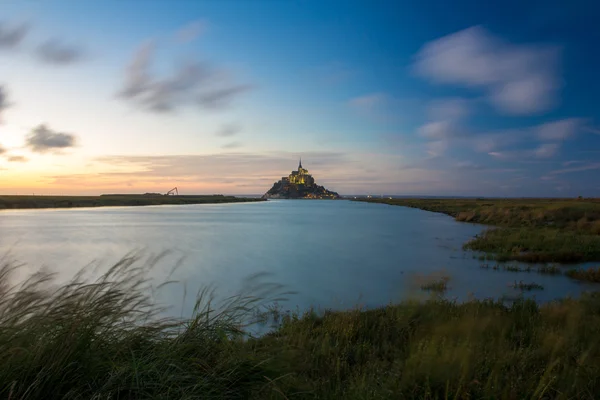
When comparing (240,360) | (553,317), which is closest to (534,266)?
(553,317)

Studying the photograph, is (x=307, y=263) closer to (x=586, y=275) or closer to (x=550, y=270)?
(x=550, y=270)

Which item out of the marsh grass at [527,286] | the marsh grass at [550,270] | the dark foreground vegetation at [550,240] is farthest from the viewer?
the dark foreground vegetation at [550,240]

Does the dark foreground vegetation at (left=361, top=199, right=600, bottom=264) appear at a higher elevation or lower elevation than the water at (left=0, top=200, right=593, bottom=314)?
higher

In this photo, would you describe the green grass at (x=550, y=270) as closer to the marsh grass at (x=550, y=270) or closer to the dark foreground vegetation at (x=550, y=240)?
the marsh grass at (x=550, y=270)

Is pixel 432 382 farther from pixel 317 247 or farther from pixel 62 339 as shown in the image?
pixel 317 247

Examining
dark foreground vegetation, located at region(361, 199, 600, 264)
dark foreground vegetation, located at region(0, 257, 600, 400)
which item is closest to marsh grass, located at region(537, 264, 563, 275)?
dark foreground vegetation, located at region(361, 199, 600, 264)

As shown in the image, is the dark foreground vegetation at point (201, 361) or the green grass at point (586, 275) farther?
the green grass at point (586, 275)

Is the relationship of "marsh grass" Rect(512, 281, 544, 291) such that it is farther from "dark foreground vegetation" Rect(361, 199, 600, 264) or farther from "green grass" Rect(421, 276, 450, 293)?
"dark foreground vegetation" Rect(361, 199, 600, 264)

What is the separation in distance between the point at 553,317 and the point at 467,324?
2.41 m

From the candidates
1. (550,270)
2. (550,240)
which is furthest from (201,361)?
(550,240)

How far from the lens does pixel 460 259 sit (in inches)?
765

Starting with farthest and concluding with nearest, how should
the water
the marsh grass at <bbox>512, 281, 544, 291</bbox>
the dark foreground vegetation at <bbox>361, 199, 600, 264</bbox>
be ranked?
the dark foreground vegetation at <bbox>361, 199, 600, 264</bbox>, the water, the marsh grass at <bbox>512, 281, 544, 291</bbox>

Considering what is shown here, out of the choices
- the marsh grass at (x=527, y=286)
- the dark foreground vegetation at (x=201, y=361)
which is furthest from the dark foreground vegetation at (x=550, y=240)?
the dark foreground vegetation at (x=201, y=361)

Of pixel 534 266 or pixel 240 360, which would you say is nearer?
pixel 240 360
